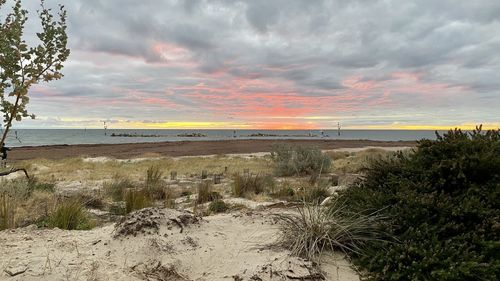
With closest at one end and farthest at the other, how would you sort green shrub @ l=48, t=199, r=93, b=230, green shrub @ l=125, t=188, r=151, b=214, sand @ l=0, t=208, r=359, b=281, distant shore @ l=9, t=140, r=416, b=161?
sand @ l=0, t=208, r=359, b=281 → green shrub @ l=48, t=199, r=93, b=230 → green shrub @ l=125, t=188, r=151, b=214 → distant shore @ l=9, t=140, r=416, b=161

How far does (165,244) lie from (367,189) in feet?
9.67

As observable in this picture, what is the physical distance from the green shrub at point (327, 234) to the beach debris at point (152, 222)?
1.50 metres

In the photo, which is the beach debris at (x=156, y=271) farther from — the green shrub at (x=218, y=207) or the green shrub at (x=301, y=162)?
the green shrub at (x=301, y=162)

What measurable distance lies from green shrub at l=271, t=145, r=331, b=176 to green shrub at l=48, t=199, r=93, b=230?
34.5ft

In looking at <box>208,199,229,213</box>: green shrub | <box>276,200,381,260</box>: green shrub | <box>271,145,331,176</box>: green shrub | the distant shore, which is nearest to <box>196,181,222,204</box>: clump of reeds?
<box>208,199,229,213</box>: green shrub

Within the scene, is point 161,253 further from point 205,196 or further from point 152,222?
point 205,196

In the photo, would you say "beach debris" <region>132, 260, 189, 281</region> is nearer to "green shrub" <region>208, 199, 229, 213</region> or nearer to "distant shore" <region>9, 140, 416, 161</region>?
"green shrub" <region>208, 199, 229, 213</region>

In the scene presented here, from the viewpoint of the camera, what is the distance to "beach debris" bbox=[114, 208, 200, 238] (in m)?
5.60

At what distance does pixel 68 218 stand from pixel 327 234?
14.0 ft

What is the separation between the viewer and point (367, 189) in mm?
5953

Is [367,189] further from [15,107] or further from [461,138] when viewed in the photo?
[15,107]

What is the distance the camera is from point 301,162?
1752 cm

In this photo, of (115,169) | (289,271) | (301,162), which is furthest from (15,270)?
(115,169)

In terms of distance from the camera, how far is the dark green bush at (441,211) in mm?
4129
